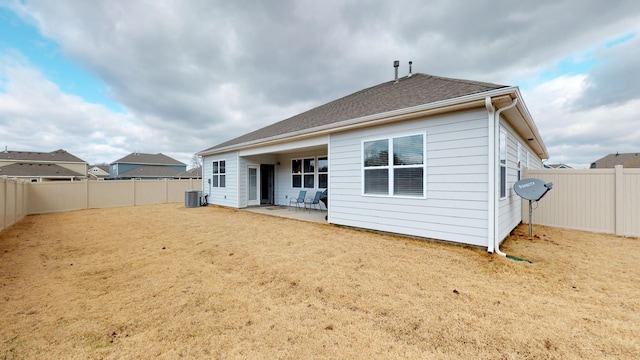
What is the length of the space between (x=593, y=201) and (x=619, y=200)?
1.57 feet

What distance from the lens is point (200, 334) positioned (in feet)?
7.37

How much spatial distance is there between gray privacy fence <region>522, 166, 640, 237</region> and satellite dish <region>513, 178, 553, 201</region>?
219 centimetres

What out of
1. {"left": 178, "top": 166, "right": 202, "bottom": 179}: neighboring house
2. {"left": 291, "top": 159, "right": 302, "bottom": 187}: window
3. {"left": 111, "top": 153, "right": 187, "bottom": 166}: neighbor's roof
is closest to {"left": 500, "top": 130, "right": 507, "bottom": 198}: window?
{"left": 291, "top": 159, "right": 302, "bottom": 187}: window

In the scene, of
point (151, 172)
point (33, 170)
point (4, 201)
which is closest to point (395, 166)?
point (4, 201)

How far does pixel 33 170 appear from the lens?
27.6 m

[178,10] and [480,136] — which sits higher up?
→ [178,10]

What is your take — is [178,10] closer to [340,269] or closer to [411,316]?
[340,269]

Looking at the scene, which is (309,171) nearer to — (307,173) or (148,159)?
(307,173)

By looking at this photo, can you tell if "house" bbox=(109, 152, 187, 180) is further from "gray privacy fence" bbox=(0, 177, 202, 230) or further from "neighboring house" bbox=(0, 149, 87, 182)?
"gray privacy fence" bbox=(0, 177, 202, 230)

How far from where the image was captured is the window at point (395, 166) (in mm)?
5508

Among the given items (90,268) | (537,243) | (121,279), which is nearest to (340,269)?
(121,279)

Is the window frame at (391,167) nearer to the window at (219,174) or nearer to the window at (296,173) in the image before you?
the window at (296,173)

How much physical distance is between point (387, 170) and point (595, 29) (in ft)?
25.5

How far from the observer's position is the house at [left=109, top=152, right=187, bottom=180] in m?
37.0
